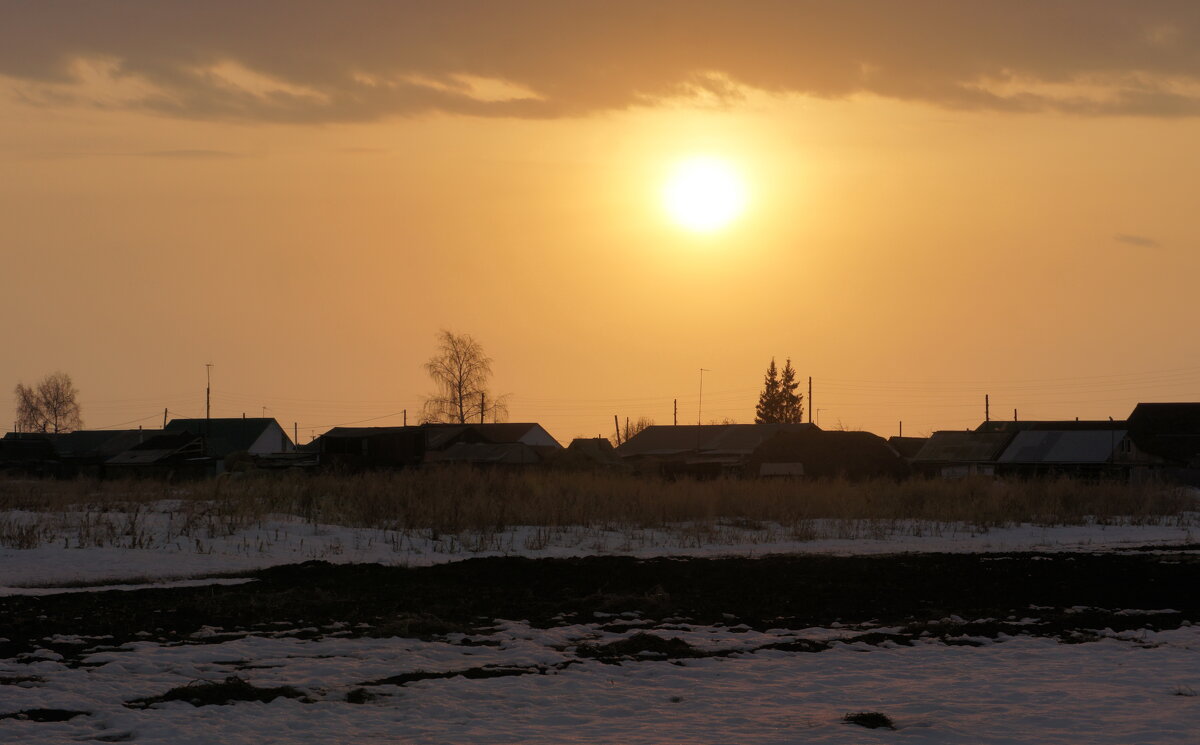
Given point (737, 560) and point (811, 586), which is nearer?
point (811, 586)

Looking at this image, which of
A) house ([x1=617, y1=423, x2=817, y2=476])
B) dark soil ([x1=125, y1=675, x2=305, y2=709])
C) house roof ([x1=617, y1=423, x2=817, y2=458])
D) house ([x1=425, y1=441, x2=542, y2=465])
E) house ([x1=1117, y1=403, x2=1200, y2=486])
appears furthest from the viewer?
house roof ([x1=617, y1=423, x2=817, y2=458])

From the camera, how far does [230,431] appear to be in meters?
106

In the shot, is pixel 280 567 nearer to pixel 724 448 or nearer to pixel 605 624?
pixel 605 624

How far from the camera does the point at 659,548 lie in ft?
100

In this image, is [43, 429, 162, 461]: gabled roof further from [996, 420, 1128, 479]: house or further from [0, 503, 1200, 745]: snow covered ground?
[0, 503, 1200, 745]: snow covered ground

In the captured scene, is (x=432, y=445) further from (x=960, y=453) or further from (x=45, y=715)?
(x=45, y=715)

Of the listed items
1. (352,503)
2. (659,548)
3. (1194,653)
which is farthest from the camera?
(352,503)

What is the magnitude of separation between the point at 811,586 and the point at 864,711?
1036 cm

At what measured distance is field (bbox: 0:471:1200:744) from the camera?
33.5ft

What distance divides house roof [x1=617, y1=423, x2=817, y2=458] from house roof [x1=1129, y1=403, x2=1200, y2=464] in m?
25.5

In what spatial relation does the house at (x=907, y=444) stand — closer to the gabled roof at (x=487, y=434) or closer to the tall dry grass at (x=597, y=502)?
the gabled roof at (x=487, y=434)

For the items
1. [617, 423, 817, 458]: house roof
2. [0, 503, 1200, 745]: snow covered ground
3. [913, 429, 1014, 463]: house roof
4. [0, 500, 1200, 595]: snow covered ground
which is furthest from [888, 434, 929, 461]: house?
[0, 503, 1200, 745]: snow covered ground

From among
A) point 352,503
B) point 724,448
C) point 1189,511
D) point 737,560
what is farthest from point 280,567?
point 724,448

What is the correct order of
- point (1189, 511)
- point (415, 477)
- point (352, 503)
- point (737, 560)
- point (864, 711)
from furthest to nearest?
point (1189, 511) → point (415, 477) → point (352, 503) → point (737, 560) → point (864, 711)
